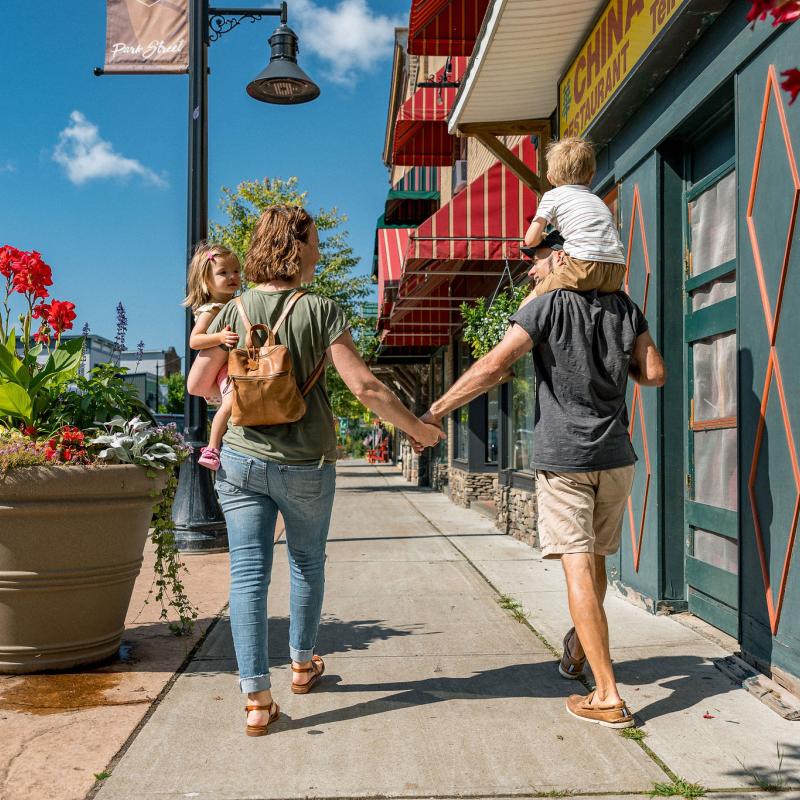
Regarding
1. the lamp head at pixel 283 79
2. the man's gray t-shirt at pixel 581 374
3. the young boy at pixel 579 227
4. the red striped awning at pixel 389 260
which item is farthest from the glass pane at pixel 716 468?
the red striped awning at pixel 389 260

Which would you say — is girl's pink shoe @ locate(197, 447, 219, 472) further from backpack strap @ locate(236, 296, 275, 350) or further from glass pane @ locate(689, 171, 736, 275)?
glass pane @ locate(689, 171, 736, 275)

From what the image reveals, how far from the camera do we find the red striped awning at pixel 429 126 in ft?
43.5

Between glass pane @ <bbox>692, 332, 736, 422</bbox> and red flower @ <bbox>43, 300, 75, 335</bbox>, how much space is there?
3.48 meters

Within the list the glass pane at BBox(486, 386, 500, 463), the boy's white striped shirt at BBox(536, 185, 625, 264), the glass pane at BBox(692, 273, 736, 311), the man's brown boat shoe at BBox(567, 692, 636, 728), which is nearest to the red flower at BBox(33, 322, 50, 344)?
the boy's white striped shirt at BBox(536, 185, 625, 264)

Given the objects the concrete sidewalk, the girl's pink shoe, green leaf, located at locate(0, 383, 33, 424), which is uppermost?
green leaf, located at locate(0, 383, 33, 424)

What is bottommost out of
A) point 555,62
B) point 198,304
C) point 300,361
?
point 300,361

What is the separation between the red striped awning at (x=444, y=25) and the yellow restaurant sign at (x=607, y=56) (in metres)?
1.93

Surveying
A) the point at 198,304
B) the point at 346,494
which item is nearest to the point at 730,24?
the point at 198,304

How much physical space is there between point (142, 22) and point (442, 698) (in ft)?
23.9

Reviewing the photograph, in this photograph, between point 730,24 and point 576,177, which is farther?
point 730,24

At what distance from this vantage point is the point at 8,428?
4.07 meters

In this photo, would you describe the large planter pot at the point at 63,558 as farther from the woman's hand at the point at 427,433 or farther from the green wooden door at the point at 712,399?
the green wooden door at the point at 712,399

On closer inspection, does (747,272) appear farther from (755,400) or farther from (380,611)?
(380,611)

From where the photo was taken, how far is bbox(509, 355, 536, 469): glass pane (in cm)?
950
